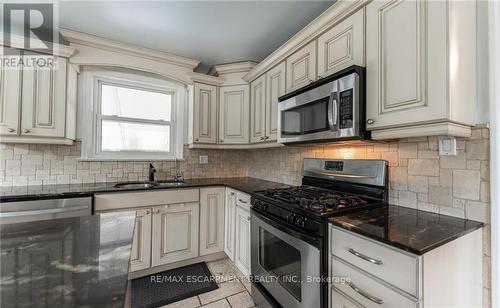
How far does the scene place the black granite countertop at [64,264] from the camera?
1.71ft

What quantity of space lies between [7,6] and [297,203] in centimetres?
282

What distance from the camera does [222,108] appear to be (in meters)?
2.95

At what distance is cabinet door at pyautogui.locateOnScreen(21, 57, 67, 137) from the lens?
2008 mm

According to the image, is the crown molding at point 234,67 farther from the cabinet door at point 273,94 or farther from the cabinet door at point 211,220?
the cabinet door at point 211,220

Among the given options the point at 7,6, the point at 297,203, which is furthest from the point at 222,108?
the point at 7,6

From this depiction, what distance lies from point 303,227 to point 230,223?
1.30 m

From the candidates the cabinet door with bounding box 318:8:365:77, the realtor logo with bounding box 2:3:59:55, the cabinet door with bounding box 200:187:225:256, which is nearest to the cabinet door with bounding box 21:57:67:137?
the realtor logo with bounding box 2:3:59:55

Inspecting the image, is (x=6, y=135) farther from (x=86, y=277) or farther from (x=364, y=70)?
(x=364, y=70)

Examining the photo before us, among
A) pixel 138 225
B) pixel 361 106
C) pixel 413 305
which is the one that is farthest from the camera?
pixel 138 225

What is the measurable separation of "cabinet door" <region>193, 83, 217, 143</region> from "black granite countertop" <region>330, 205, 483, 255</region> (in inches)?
80.7

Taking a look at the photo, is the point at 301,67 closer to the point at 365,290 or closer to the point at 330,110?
the point at 330,110

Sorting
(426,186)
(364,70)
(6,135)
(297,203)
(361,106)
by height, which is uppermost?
(364,70)

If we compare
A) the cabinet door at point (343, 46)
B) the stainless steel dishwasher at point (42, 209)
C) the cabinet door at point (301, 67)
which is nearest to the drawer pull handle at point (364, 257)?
the cabinet door at point (343, 46)

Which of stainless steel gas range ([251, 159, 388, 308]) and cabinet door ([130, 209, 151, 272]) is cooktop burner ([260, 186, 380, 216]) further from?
cabinet door ([130, 209, 151, 272])
